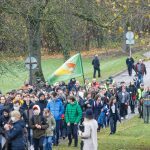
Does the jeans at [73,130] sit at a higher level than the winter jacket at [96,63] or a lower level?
lower

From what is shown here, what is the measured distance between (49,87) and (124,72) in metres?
23.2

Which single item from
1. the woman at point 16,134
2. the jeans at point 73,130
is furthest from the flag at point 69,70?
the woman at point 16,134

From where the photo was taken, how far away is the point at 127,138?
25.9m

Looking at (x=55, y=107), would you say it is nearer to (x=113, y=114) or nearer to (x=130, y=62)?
(x=113, y=114)

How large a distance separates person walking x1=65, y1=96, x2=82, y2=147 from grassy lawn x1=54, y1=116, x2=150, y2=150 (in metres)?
0.54

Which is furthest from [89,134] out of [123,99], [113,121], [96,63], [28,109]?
[96,63]

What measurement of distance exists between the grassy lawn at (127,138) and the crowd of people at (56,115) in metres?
0.50

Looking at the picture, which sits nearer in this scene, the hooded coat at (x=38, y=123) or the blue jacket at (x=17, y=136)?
the blue jacket at (x=17, y=136)

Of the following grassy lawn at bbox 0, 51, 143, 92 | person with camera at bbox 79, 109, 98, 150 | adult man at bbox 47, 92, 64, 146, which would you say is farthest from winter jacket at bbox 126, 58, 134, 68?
person with camera at bbox 79, 109, 98, 150

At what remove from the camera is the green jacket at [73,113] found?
22.7 metres

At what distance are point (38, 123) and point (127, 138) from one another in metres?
7.18

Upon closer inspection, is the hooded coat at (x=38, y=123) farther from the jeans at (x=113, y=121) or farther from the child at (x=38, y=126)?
the jeans at (x=113, y=121)

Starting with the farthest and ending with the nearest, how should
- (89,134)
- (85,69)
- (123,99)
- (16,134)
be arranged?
(85,69)
(123,99)
(89,134)
(16,134)

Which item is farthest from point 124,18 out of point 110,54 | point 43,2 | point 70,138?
point 110,54
